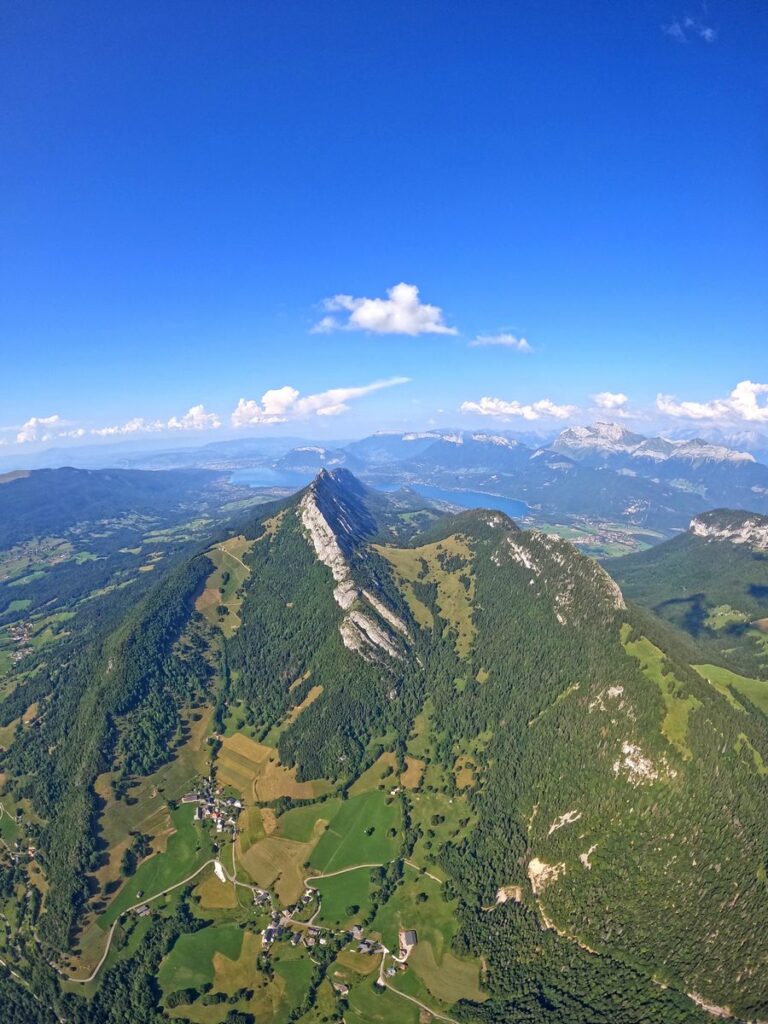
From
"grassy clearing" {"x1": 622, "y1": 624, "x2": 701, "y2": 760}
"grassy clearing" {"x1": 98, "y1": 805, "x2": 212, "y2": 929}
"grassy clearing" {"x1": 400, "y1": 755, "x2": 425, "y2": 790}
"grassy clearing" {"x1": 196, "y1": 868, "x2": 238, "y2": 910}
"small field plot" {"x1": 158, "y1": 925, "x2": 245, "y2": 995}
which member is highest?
"grassy clearing" {"x1": 622, "y1": 624, "x2": 701, "y2": 760}

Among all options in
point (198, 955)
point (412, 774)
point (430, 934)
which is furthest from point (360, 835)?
point (198, 955)

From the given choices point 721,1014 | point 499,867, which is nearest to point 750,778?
point 721,1014

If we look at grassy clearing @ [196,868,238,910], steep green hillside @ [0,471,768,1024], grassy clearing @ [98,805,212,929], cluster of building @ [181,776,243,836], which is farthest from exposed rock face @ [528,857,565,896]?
grassy clearing @ [98,805,212,929]

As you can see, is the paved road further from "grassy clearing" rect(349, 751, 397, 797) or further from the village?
"grassy clearing" rect(349, 751, 397, 797)

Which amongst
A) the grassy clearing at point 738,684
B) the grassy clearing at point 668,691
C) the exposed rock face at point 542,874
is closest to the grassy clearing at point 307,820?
the exposed rock face at point 542,874

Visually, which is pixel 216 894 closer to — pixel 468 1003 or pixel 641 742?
pixel 468 1003

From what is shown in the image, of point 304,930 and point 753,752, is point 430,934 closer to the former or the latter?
point 304,930

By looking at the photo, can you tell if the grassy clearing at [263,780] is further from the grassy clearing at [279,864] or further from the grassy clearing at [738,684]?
the grassy clearing at [738,684]

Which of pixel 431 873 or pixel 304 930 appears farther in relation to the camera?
pixel 431 873
